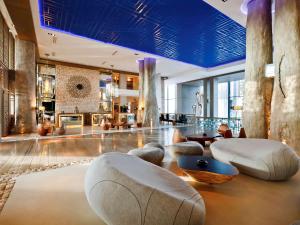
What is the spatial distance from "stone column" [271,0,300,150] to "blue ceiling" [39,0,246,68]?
260 cm

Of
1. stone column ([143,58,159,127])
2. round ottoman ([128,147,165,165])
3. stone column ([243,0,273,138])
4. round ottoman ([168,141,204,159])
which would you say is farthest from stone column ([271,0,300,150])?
stone column ([143,58,159,127])

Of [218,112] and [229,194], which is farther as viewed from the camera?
[218,112]

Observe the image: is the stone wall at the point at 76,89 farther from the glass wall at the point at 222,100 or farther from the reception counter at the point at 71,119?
the glass wall at the point at 222,100

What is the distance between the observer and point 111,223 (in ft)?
5.23

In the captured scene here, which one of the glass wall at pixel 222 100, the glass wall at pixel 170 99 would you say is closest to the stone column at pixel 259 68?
the glass wall at pixel 222 100

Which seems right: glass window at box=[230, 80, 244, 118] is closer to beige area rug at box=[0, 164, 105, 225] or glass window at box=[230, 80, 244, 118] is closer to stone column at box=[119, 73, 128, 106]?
stone column at box=[119, 73, 128, 106]

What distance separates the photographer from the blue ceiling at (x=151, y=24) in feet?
19.1

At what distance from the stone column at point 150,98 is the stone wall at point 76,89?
4.04m

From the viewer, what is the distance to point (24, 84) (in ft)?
27.1

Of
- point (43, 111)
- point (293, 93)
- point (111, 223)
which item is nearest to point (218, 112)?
point (293, 93)

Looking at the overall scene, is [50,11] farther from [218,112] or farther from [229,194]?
[218,112]

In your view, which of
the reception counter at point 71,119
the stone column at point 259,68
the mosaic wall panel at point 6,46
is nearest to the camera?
the stone column at point 259,68

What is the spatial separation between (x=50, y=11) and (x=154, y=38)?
414 centimetres

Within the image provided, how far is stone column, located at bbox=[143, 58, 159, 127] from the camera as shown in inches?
448
